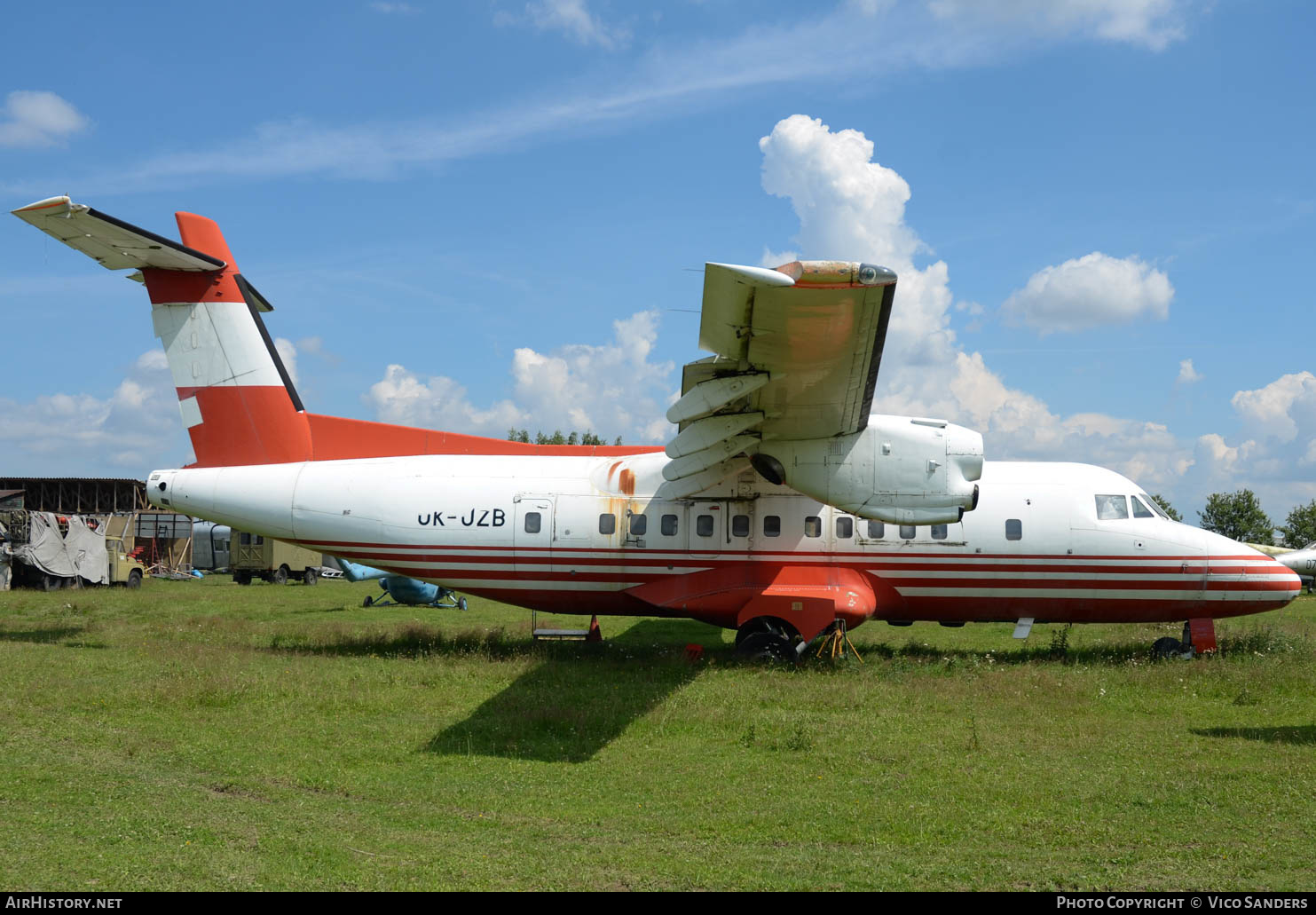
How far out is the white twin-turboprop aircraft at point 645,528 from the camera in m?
13.2

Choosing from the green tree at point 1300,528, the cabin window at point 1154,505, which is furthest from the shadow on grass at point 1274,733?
the green tree at point 1300,528

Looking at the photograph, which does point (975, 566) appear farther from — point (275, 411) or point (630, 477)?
point (275, 411)

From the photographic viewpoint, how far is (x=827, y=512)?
13.4 meters

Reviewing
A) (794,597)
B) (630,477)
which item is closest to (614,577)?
(630,477)

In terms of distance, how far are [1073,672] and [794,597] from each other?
3.84 meters

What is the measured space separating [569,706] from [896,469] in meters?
5.11

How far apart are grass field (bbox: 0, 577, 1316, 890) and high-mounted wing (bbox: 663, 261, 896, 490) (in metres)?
3.20

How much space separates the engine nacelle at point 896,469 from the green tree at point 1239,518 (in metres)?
60.2

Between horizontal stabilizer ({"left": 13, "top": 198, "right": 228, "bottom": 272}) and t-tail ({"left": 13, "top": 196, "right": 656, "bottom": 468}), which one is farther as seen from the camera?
t-tail ({"left": 13, "top": 196, "right": 656, "bottom": 468})

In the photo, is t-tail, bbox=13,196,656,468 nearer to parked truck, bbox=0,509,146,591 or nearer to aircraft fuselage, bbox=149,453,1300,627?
aircraft fuselage, bbox=149,453,1300,627

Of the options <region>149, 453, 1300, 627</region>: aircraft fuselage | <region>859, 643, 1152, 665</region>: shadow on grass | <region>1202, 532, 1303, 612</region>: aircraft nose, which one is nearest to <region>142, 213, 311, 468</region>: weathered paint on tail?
<region>149, 453, 1300, 627</region>: aircraft fuselage

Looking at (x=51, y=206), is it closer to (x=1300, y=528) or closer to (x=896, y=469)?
(x=896, y=469)

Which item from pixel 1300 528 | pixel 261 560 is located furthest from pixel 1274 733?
pixel 1300 528

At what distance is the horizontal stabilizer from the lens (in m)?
11.7
